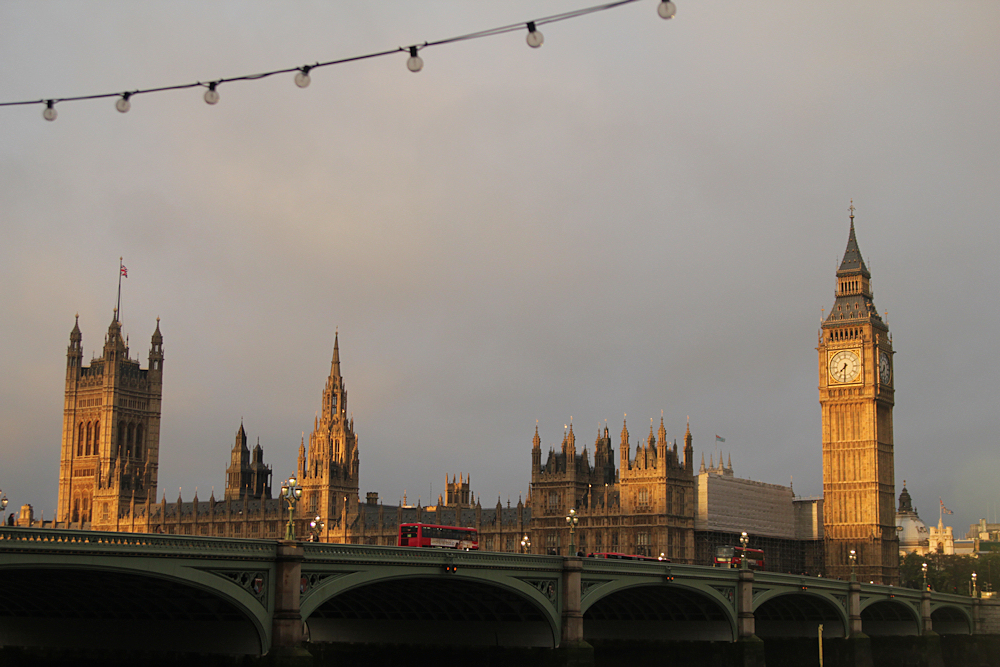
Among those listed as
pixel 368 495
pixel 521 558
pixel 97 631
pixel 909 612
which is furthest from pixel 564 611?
pixel 368 495

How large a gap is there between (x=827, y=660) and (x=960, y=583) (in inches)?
3294

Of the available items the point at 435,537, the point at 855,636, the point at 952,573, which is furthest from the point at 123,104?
the point at 952,573

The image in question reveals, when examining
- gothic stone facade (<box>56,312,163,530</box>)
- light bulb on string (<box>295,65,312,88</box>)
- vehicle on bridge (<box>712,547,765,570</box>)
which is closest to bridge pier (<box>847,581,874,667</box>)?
vehicle on bridge (<box>712,547,765,570</box>)

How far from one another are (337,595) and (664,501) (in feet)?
226

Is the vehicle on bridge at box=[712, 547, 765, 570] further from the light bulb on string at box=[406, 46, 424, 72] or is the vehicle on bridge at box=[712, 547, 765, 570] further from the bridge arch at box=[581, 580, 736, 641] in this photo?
the light bulb on string at box=[406, 46, 424, 72]

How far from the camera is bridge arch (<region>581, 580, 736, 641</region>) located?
7531 centimetres

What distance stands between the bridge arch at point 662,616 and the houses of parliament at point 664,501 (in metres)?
41.2

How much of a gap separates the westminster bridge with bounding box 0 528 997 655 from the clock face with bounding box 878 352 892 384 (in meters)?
60.1

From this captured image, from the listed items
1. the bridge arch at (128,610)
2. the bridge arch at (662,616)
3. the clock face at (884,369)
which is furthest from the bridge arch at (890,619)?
the bridge arch at (128,610)

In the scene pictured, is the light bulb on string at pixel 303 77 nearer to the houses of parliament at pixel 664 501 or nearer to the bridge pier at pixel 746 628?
the bridge pier at pixel 746 628

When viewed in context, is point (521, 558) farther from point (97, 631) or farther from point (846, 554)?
point (846, 554)

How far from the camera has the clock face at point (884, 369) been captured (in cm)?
14512

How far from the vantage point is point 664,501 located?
124375 millimetres

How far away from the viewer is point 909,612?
109 m
